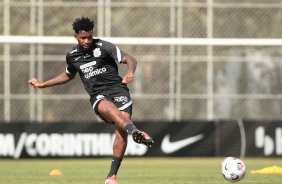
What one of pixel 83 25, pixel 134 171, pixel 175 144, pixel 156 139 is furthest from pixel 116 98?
pixel 175 144

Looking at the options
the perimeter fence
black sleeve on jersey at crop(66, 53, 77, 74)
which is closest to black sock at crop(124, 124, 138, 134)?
black sleeve on jersey at crop(66, 53, 77, 74)

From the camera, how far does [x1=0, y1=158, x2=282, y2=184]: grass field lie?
1159 centimetres

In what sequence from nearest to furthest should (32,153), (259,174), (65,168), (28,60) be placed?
(259,174) < (65,168) < (32,153) < (28,60)

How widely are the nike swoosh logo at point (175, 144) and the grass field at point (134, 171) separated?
0.77 ft

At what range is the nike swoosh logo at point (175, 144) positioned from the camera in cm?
1798

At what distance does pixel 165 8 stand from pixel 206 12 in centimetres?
97

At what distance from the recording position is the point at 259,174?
12.8 m

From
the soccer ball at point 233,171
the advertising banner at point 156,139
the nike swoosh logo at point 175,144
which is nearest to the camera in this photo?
the soccer ball at point 233,171

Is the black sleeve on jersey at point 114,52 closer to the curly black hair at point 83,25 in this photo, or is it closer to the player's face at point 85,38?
the player's face at point 85,38

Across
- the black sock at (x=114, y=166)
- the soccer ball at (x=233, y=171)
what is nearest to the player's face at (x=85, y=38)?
the black sock at (x=114, y=166)

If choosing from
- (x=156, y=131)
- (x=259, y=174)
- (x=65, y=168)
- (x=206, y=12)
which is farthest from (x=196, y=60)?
(x=259, y=174)

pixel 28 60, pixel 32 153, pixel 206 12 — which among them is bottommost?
pixel 32 153

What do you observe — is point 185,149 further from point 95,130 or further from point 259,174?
point 259,174

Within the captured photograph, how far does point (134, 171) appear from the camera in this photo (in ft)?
45.8
